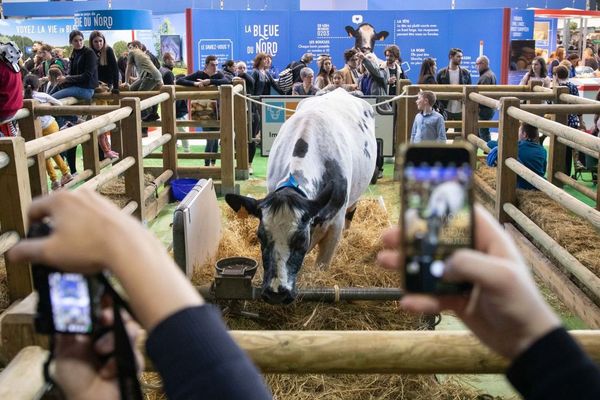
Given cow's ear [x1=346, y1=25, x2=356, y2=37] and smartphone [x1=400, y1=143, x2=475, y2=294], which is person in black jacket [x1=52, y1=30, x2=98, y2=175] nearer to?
cow's ear [x1=346, y1=25, x2=356, y2=37]

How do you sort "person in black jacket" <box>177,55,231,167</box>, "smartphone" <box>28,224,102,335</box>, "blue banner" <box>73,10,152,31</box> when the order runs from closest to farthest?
1. "smartphone" <box>28,224,102,335</box>
2. "person in black jacket" <box>177,55,231,167</box>
3. "blue banner" <box>73,10,152,31</box>

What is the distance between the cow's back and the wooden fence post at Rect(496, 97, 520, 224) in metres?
1.15

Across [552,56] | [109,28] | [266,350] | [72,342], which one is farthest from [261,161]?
[72,342]

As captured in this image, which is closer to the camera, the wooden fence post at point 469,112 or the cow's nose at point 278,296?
the cow's nose at point 278,296

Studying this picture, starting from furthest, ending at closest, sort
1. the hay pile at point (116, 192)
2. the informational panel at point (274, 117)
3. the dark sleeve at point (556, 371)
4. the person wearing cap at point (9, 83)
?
the informational panel at point (274, 117), the hay pile at point (116, 192), the person wearing cap at point (9, 83), the dark sleeve at point (556, 371)

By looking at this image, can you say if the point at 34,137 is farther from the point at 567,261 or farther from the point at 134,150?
the point at 567,261

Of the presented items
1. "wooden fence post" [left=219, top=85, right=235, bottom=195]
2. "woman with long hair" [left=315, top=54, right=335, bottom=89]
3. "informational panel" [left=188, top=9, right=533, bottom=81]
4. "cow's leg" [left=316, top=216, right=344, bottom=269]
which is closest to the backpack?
"woman with long hair" [left=315, top=54, right=335, bottom=89]

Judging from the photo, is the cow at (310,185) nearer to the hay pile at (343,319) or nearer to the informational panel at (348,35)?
the hay pile at (343,319)

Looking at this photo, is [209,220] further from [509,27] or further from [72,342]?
[509,27]

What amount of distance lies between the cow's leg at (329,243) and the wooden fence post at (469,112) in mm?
4028

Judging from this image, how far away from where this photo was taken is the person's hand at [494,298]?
0.83m

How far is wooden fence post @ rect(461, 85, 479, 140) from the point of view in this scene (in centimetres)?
866

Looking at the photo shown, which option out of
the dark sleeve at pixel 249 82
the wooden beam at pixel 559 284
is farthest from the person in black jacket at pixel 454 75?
the wooden beam at pixel 559 284

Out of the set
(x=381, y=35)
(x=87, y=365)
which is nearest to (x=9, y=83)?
(x=87, y=365)
